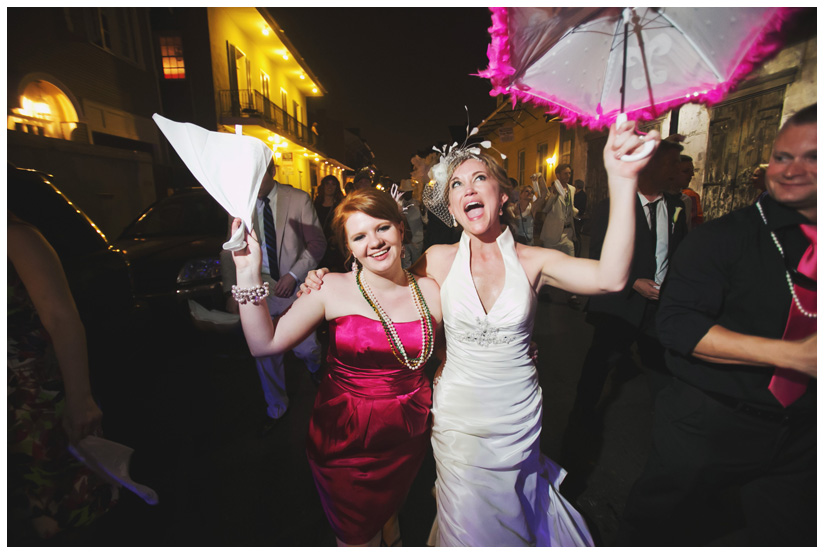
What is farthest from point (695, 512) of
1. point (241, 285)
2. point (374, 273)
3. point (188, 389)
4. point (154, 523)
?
point (188, 389)

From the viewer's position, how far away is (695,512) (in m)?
2.32

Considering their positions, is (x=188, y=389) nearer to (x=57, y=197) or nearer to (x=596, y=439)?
(x=57, y=197)

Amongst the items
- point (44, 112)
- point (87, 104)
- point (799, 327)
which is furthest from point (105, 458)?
point (87, 104)

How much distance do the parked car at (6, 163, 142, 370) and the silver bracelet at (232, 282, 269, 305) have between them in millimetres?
2061

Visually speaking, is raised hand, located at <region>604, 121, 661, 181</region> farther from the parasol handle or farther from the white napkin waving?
the white napkin waving

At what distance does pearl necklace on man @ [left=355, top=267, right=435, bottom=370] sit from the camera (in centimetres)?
189

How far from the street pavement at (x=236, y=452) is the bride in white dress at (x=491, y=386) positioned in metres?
0.54

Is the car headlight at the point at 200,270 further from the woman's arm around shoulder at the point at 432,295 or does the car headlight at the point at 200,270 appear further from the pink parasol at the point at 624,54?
the pink parasol at the point at 624,54

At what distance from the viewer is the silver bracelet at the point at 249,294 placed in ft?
5.39

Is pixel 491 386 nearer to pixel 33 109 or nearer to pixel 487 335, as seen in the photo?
pixel 487 335

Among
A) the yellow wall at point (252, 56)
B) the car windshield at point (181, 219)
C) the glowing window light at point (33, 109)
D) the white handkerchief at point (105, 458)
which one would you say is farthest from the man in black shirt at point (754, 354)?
the yellow wall at point (252, 56)

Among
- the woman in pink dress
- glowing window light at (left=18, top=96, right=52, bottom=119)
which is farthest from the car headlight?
glowing window light at (left=18, top=96, right=52, bottom=119)

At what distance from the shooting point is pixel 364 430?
188 centimetres

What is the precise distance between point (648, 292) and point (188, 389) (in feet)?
13.5
